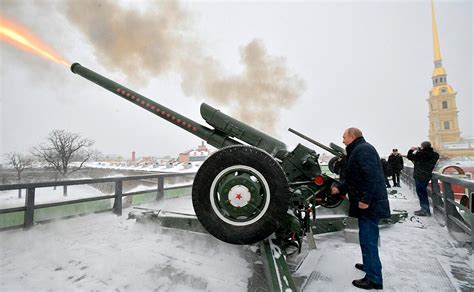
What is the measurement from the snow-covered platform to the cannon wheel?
1.84ft

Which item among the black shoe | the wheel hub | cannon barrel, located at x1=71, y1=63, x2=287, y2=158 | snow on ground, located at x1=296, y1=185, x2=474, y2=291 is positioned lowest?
snow on ground, located at x1=296, y1=185, x2=474, y2=291

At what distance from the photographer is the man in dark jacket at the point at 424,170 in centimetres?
482

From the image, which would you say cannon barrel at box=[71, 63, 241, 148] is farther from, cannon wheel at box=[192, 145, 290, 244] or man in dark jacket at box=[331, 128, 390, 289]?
man in dark jacket at box=[331, 128, 390, 289]

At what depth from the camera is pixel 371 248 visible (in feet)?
7.50

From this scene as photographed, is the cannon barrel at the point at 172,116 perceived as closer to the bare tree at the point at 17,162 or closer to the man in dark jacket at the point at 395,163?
the man in dark jacket at the point at 395,163

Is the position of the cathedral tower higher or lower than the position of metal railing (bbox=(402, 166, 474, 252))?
higher

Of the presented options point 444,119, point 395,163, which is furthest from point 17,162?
point 444,119

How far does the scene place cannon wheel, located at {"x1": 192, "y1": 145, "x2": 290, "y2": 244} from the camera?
2.25 metres

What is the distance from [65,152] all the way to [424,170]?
31.1 m

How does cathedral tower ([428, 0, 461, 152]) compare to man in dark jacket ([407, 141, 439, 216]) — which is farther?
cathedral tower ([428, 0, 461, 152])

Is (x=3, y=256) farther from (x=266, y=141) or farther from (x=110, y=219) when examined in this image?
(x=266, y=141)

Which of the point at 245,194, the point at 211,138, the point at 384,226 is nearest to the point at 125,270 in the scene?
the point at 245,194

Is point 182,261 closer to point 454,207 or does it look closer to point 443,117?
point 454,207

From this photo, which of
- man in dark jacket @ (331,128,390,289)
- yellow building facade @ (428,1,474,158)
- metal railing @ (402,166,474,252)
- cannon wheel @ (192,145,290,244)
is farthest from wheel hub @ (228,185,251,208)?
yellow building facade @ (428,1,474,158)
